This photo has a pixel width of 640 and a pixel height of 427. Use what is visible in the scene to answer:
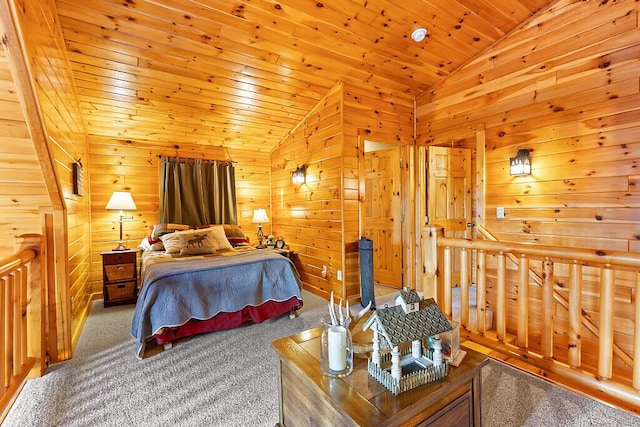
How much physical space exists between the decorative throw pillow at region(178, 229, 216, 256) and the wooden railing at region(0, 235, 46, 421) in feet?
4.49

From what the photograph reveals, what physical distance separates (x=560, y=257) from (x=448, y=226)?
2219 millimetres

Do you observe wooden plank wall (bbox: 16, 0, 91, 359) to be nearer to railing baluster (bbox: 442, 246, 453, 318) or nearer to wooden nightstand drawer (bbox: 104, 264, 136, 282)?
wooden nightstand drawer (bbox: 104, 264, 136, 282)

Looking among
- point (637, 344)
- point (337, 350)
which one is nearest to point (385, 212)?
point (637, 344)

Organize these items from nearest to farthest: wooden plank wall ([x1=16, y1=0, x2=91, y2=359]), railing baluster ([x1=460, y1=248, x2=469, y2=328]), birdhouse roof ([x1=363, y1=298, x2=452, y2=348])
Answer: birdhouse roof ([x1=363, y1=298, x2=452, y2=348]), wooden plank wall ([x1=16, y1=0, x2=91, y2=359]), railing baluster ([x1=460, y1=248, x2=469, y2=328])

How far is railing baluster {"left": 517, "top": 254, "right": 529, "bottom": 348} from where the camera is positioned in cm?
208

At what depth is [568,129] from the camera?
2791 mm

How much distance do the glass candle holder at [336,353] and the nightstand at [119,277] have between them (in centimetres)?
341

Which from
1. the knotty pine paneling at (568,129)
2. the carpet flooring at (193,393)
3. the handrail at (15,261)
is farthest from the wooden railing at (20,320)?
the knotty pine paneling at (568,129)

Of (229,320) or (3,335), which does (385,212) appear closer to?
(229,320)

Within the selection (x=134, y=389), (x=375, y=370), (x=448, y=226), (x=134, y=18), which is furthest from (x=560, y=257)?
(x=134, y=18)

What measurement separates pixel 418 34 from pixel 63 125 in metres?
3.36

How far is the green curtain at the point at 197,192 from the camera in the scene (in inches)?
171

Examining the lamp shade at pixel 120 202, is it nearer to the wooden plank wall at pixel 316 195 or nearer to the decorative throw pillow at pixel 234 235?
the decorative throw pillow at pixel 234 235

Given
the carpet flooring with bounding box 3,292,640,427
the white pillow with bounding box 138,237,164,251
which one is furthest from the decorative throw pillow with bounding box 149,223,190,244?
the carpet flooring with bounding box 3,292,640,427
